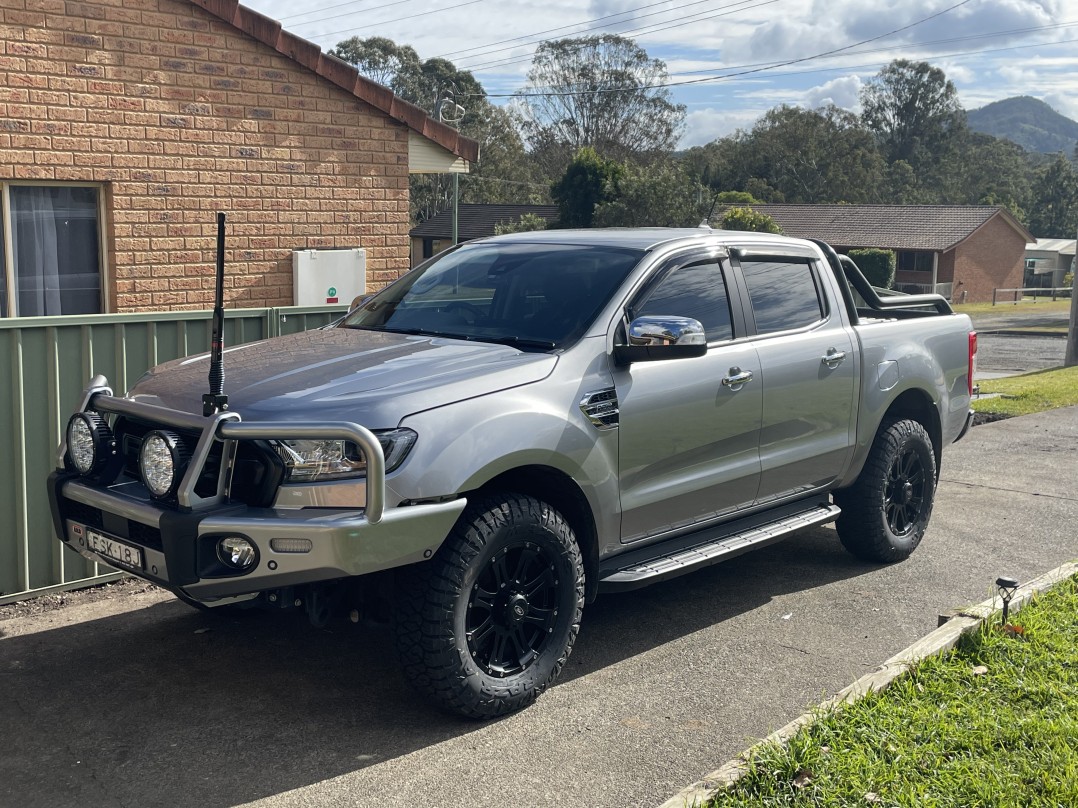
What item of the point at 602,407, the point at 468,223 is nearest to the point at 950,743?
the point at 602,407

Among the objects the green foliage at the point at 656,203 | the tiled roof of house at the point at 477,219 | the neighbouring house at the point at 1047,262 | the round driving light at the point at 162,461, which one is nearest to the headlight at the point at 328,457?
the round driving light at the point at 162,461

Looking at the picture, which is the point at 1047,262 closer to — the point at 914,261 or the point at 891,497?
the point at 914,261

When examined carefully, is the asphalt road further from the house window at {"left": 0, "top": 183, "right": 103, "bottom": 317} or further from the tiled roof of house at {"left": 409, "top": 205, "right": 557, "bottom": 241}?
the tiled roof of house at {"left": 409, "top": 205, "right": 557, "bottom": 241}

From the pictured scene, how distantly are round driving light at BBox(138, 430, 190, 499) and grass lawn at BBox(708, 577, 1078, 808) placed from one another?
221 cm

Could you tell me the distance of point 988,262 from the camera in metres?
62.5

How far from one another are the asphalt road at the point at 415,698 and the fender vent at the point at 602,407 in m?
1.12

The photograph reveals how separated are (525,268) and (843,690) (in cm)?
244

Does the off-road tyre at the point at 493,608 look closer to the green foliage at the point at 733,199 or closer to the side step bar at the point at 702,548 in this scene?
the side step bar at the point at 702,548

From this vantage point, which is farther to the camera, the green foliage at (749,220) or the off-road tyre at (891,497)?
the green foliage at (749,220)

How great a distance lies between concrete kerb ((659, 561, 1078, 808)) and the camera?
12.4ft

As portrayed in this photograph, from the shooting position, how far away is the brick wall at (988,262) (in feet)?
197

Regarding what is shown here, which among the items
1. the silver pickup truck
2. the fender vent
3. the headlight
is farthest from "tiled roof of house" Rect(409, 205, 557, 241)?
the headlight

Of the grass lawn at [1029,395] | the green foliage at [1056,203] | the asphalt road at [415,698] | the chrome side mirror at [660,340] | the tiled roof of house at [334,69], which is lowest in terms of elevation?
the asphalt road at [415,698]

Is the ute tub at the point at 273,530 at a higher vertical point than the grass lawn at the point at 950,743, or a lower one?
higher
